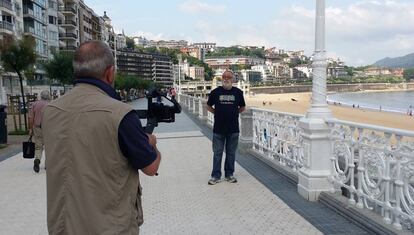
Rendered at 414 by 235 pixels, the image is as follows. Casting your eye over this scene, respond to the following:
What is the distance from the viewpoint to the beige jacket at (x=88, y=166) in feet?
7.20

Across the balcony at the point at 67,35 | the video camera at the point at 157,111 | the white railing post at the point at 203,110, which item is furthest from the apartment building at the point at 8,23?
the video camera at the point at 157,111

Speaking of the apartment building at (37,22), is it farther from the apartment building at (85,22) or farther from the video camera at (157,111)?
the video camera at (157,111)

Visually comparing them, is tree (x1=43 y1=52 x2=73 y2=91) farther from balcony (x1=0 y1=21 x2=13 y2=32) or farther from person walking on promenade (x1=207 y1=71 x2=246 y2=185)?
person walking on promenade (x1=207 y1=71 x2=246 y2=185)

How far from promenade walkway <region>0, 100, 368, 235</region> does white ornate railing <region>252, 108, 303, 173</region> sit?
34cm

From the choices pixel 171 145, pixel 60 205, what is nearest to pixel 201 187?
pixel 60 205

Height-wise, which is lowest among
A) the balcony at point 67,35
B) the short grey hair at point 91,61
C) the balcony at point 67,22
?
the short grey hair at point 91,61

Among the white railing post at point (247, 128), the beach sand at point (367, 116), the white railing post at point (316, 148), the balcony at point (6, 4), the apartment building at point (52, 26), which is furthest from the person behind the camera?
the apartment building at point (52, 26)

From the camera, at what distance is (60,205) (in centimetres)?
228

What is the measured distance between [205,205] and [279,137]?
9.17 ft

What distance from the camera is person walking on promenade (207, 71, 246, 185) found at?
7219 mm

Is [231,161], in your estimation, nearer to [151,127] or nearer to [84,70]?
[151,127]

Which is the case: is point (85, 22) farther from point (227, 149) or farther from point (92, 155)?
point (92, 155)

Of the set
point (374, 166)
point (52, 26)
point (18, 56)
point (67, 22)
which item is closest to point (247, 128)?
point (374, 166)

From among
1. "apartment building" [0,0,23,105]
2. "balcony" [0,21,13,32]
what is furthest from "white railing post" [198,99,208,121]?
"balcony" [0,21,13,32]
